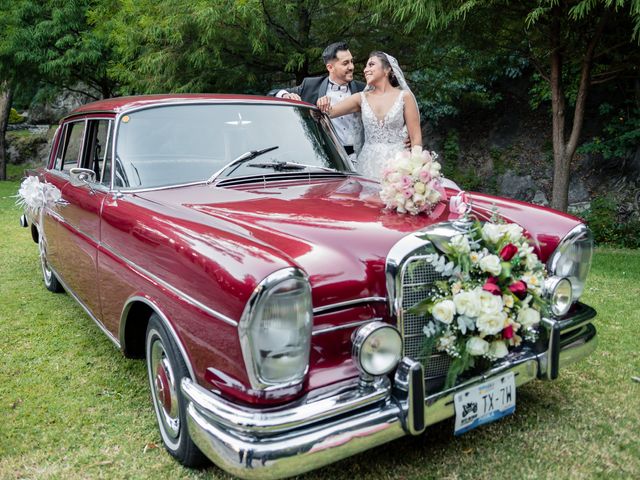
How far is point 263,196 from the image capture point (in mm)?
2973

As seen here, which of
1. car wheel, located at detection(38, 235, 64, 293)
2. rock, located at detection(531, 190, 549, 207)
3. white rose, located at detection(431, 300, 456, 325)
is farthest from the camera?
rock, located at detection(531, 190, 549, 207)

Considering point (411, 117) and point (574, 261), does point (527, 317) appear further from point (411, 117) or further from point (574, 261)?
point (411, 117)

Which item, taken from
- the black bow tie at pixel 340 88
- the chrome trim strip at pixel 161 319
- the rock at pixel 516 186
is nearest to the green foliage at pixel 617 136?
the rock at pixel 516 186

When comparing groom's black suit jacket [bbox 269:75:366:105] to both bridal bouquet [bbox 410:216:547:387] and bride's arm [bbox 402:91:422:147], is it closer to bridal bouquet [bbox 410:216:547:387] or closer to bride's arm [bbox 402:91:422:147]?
bride's arm [bbox 402:91:422:147]

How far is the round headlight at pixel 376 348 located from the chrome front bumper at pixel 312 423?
4cm

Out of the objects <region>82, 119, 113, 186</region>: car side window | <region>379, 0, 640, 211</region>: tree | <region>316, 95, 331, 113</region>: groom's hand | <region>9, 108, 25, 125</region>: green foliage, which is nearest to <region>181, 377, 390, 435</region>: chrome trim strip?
<region>82, 119, 113, 186</region>: car side window

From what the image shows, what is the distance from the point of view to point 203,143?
3293 millimetres

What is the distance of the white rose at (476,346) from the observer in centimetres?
219

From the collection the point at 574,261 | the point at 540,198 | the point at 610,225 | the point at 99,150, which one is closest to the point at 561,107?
the point at 610,225

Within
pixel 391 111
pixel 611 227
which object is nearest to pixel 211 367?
pixel 391 111

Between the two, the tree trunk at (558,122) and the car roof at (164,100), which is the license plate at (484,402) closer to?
the car roof at (164,100)

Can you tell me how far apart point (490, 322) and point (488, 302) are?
75 mm

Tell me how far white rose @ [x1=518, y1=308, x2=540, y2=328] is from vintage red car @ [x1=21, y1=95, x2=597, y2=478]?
223mm

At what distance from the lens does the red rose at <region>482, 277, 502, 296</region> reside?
2203 mm
